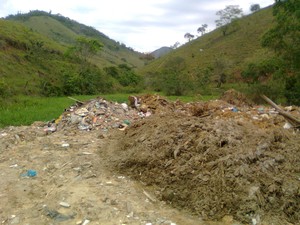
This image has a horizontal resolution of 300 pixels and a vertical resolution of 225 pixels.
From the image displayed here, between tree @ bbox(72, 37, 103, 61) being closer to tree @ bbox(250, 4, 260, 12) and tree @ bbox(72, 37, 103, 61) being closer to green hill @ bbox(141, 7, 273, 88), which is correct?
green hill @ bbox(141, 7, 273, 88)

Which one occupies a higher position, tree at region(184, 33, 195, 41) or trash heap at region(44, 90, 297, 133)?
tree at region(184, 33, 195, 41)

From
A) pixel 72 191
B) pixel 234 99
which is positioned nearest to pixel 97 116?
pixel 72 191

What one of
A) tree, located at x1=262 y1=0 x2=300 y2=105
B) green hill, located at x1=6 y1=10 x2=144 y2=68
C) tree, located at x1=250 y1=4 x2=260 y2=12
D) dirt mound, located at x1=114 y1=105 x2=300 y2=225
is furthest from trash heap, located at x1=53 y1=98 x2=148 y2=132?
tree, located at x1=250 y1=4 x2=260 y2=12

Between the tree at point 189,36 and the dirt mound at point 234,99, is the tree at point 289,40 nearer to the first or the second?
the dirt mound at point 234,99

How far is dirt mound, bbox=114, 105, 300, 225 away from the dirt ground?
1 cm

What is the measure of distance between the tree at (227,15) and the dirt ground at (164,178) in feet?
158

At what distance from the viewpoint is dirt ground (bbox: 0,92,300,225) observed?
11.5ft

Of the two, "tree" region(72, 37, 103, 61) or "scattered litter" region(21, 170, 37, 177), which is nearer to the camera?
"scattered litter" region(21, 170, 37, 177)

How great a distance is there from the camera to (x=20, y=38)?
33.9 meters

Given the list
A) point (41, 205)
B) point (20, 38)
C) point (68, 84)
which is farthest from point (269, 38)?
point (20, 38)

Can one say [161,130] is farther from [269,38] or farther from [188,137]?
[269,38]

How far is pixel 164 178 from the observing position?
4199 mm

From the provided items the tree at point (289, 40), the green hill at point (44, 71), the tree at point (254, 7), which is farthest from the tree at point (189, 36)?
the tree at point (289, 40)

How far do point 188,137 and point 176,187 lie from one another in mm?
951
